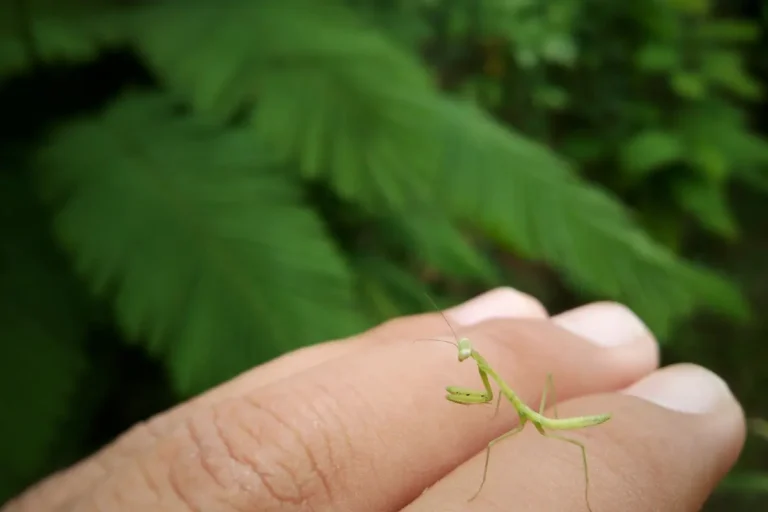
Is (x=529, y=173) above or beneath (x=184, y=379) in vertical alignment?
above

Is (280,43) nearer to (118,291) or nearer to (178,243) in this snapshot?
(178,243)

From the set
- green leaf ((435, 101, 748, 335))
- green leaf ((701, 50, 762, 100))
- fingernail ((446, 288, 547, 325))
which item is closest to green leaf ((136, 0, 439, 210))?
green leaf ((435, 101, 748, 335))

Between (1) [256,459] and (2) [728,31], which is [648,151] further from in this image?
(1) [256,459]

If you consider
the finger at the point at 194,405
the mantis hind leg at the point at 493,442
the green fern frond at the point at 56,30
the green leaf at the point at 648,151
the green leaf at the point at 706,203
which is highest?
the green fern frond at the point at 56,30

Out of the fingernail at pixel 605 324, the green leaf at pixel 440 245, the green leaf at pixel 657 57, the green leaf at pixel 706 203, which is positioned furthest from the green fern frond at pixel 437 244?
the green leaf at pixel 657 57

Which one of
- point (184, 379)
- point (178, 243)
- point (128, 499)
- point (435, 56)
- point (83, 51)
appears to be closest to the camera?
point (128, 499)

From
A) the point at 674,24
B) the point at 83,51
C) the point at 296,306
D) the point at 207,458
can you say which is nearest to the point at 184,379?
the point at 296,306

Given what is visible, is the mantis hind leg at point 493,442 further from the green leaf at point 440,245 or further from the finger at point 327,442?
the green leaf at point 440,245
